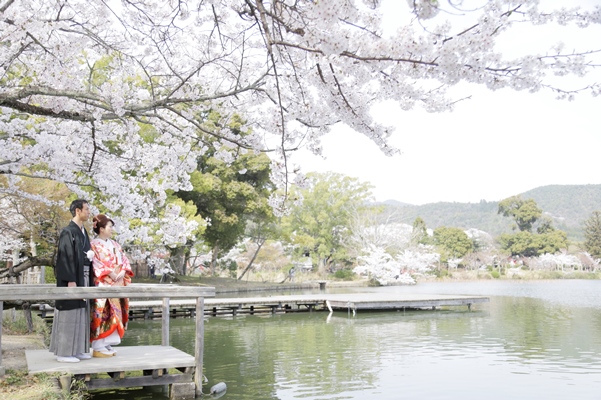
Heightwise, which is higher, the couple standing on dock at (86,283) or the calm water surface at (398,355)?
the couple standing on dock at (86,283)

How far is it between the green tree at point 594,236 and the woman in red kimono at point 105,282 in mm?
46620

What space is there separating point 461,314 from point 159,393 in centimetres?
1079

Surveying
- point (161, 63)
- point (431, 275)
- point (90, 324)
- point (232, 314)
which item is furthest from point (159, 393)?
point (431, 275)

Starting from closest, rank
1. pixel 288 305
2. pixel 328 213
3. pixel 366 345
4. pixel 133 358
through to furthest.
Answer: pixel 133 358 → pixel 366 345 → pixel 288 305 → pixel 328 213

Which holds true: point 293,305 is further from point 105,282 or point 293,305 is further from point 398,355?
point 105,282

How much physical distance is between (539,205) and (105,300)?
90.0m

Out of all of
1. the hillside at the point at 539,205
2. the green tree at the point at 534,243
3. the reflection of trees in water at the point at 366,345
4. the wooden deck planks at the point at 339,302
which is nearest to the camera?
the reflection of trees in water at the point at 366,345

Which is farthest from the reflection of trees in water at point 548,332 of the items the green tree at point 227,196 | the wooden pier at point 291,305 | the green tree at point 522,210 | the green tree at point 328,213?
the green tree at point 522,210

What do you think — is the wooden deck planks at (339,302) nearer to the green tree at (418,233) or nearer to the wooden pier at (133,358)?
the wooden pier at (133,358)

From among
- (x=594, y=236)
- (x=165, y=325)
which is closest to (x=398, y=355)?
(x=165, y=325)

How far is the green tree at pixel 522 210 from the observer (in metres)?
48.6

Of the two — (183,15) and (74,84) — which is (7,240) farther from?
(183,15)

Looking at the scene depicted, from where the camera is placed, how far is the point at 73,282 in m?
5.04

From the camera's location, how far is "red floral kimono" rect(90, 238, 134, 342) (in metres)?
5.35
